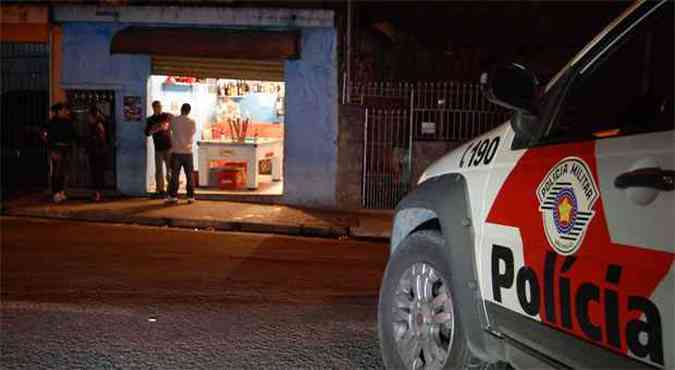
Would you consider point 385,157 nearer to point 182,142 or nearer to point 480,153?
point 182,142

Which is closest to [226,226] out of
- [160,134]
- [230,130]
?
[160,134]

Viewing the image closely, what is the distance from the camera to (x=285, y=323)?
5770mm

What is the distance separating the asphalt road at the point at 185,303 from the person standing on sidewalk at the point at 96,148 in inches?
146

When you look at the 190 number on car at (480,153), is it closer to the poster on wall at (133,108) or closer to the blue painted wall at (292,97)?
the blue painted wall at (292,97)

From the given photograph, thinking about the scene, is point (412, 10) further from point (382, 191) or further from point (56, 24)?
point (56, 24)

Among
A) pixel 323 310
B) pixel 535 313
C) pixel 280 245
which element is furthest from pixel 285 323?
pixel 280 245

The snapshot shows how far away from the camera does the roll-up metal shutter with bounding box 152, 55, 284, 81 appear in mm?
13969

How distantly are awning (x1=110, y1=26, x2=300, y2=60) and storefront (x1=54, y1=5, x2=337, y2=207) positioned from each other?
2cm

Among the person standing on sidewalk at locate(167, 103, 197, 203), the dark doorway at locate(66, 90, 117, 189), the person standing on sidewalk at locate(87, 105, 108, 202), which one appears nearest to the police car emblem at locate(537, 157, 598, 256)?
the person standing on sidewalk at locate(167, 103, 197, 203)

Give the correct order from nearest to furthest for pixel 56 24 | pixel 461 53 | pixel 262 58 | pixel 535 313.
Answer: pixel 535 313 < pixel 262 58 < pixel 56 24 < pixel 461 53

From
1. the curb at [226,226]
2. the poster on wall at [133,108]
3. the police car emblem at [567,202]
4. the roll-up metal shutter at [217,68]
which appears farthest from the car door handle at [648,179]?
the poster on wall at [133,108]

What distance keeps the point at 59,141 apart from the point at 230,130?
3.47 meters

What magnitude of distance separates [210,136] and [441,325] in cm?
1247

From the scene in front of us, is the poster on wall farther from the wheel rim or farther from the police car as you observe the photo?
the wheel rim
